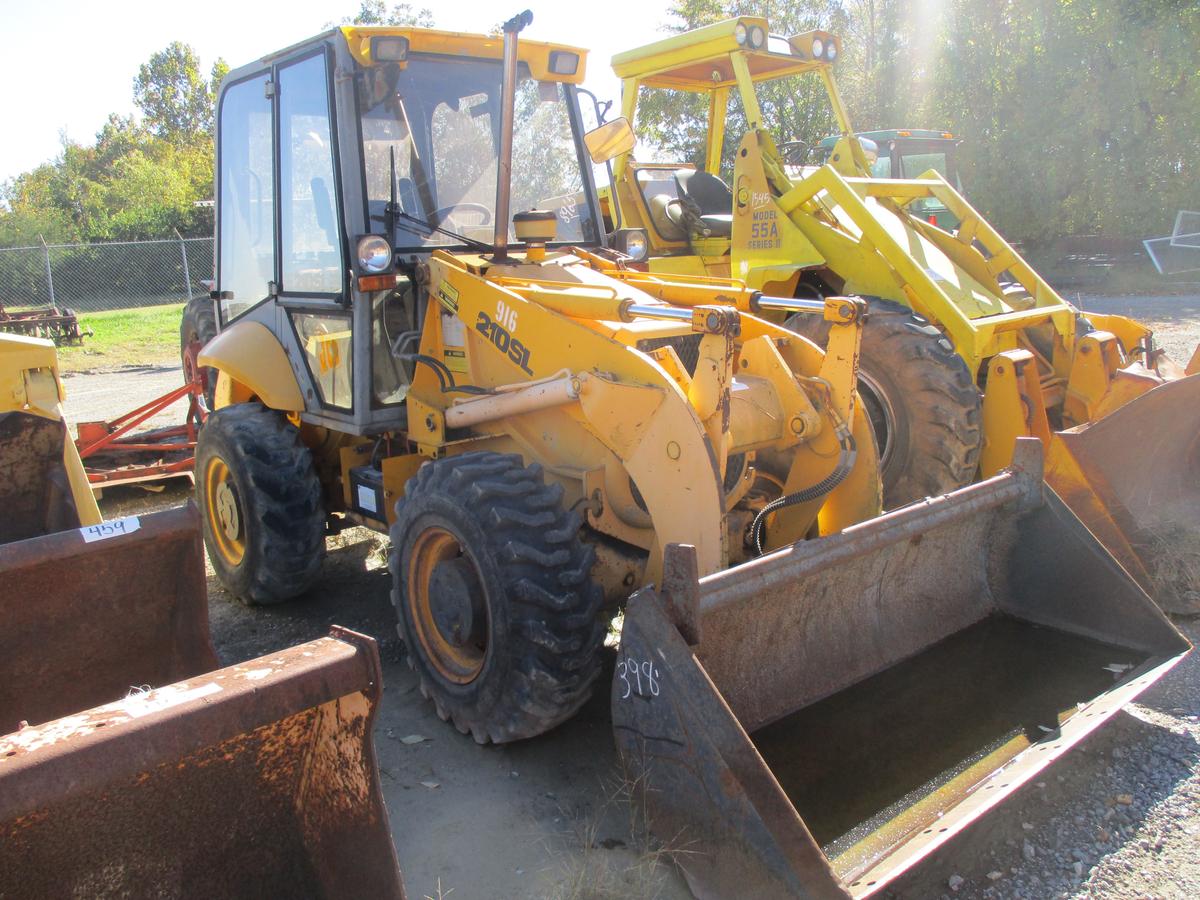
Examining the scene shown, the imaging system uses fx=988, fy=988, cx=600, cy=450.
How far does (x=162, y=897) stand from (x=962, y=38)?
2678 cm

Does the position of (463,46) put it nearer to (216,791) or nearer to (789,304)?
(789,304)

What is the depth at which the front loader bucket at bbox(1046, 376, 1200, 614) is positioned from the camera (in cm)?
456

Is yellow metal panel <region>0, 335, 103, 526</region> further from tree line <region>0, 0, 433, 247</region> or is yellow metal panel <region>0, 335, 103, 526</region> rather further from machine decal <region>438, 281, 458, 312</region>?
tree line <region>0, 0, 433, 247</region>

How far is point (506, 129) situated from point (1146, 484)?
11.6 ft

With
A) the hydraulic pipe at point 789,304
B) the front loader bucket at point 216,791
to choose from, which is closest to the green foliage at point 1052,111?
the hydraulic pipe at point 789,304

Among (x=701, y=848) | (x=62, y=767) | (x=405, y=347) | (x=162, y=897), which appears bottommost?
(x=701, y=848)

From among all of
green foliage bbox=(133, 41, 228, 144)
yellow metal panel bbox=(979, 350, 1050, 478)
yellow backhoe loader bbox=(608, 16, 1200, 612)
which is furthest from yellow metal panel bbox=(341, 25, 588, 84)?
green foliage bbox=(133, 41, 228, 144)

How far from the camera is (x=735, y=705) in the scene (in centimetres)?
344

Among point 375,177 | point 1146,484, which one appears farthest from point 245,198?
point 1146,484

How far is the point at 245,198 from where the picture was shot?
18.5 feet

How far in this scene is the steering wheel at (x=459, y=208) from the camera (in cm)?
481

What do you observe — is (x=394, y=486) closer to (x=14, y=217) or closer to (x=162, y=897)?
(x=162, y=897)

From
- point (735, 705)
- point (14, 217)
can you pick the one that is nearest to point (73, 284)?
point (14, 217)

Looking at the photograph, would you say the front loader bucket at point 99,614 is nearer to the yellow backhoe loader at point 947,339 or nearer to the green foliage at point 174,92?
the yellow backhoe loader at point 947,339
